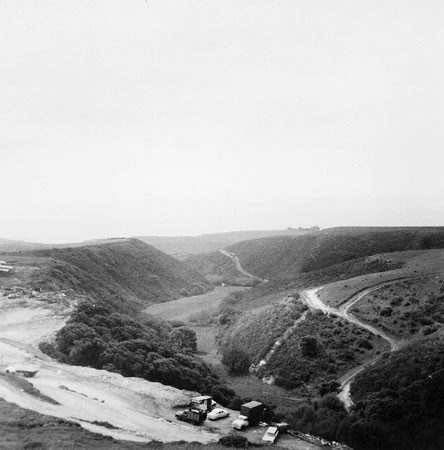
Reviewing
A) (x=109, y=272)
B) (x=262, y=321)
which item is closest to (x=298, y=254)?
(x=109, y=272)

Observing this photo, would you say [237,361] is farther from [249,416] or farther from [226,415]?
[249,416]

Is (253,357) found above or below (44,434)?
below

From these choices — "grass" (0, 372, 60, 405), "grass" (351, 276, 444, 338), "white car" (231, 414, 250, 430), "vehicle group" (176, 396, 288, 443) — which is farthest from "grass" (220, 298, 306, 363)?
"grass" (0, 372, 60, 405)

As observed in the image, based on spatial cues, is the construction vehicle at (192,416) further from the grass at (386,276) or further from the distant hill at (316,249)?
the distant hill at (316,249)

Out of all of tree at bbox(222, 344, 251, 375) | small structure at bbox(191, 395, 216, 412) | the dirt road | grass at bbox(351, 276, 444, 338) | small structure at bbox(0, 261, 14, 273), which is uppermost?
small structure at bbox(0, 261, 14, 273)

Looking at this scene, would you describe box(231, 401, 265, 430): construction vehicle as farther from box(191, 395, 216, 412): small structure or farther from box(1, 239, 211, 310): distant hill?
box(1, 239, 211, 310): distant hill

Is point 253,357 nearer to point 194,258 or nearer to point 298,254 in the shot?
point 298,254

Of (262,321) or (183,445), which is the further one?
(262,321)
